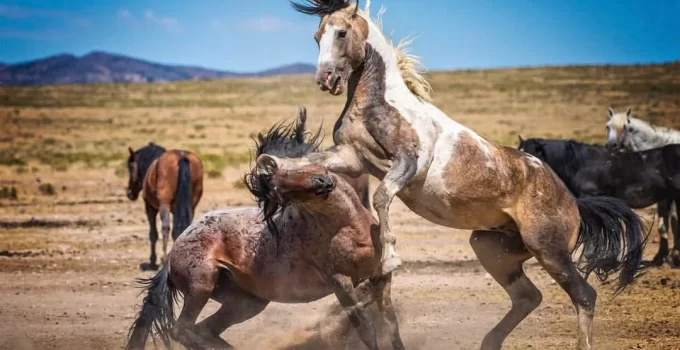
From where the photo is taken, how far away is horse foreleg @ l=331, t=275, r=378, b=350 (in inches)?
247

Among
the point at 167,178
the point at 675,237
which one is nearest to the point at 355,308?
the point at 675,237

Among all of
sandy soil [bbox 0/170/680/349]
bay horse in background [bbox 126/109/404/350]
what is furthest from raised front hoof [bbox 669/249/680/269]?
Answer: bay horse in background [bbox 126/109/404/350]

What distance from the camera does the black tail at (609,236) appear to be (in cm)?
702

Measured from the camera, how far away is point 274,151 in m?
6.65

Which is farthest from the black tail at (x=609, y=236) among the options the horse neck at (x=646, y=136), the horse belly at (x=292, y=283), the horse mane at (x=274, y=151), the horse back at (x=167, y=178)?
the horse neck at (x=646, y=136)

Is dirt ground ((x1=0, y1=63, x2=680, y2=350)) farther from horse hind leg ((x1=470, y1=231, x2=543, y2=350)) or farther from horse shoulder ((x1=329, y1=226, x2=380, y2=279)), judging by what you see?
horse shoulder ((x1=329, y1=226, x2=380, y2=279))

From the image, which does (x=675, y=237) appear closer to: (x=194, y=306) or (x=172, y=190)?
(x=172, y=190)

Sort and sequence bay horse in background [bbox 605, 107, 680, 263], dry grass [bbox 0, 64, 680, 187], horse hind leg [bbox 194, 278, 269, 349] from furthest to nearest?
dry grass [bbox 0, 64, 680, 187] < bay horse in background [bbox 605, 107, 680, 263] < horse hind leg [bbox 194, 278, 269, 349]

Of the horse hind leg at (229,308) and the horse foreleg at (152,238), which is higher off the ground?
the horse hind leg at (229,308)

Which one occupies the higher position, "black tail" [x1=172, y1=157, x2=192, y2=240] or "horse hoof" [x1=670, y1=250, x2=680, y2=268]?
"black tail" [x1=172, y1=157, x2=192, y2=240]

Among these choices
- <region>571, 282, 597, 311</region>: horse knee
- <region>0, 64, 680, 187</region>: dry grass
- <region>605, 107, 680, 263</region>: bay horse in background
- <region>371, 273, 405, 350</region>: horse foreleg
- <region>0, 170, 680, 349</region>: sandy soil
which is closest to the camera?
<region>371, 273, 405, 350</region>: horse foreleg

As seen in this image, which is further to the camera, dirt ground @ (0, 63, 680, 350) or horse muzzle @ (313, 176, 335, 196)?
dirt ground @ (0, 63, 680, 350)

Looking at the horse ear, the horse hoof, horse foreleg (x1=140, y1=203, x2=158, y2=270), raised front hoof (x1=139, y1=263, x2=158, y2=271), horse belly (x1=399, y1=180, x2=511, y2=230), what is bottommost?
raised front hoof (x1=139, y1=263, x2=158, y2=271)

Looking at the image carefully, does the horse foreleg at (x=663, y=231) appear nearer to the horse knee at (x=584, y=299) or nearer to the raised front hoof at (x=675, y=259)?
the raised front hoof at (x=675, y=259)
